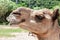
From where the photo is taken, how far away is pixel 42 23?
1.59 metres

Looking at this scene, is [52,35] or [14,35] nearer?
[52,35]

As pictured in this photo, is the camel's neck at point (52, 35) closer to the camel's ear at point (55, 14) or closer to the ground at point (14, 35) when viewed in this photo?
the camel's ear at point (55, 14)

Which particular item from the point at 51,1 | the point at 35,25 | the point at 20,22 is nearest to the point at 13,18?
the point at 20,22

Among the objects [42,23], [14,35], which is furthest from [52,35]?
[14,35]

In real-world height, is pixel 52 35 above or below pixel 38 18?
below

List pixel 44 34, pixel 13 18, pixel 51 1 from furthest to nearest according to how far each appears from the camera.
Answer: pixel 51 1 → pixel 44 34 → pixel 13 18

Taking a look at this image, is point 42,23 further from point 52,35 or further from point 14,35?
point 14,35

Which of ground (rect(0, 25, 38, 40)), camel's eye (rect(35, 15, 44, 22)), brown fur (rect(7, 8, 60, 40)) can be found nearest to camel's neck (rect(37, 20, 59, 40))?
brown fur (rect(7, 8, 60, 40))

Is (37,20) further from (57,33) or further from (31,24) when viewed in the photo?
(57,33)

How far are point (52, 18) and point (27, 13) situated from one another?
17 cm

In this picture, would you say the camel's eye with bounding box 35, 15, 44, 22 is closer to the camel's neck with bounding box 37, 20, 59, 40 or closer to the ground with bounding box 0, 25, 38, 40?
the camel's neck with bounding box 37, 20, 59, 40

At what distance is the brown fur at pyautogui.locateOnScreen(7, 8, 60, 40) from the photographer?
1.56 meters

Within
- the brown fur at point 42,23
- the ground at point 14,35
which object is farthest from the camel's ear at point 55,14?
the ground at point 14,35

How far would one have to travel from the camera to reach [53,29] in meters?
1.64
